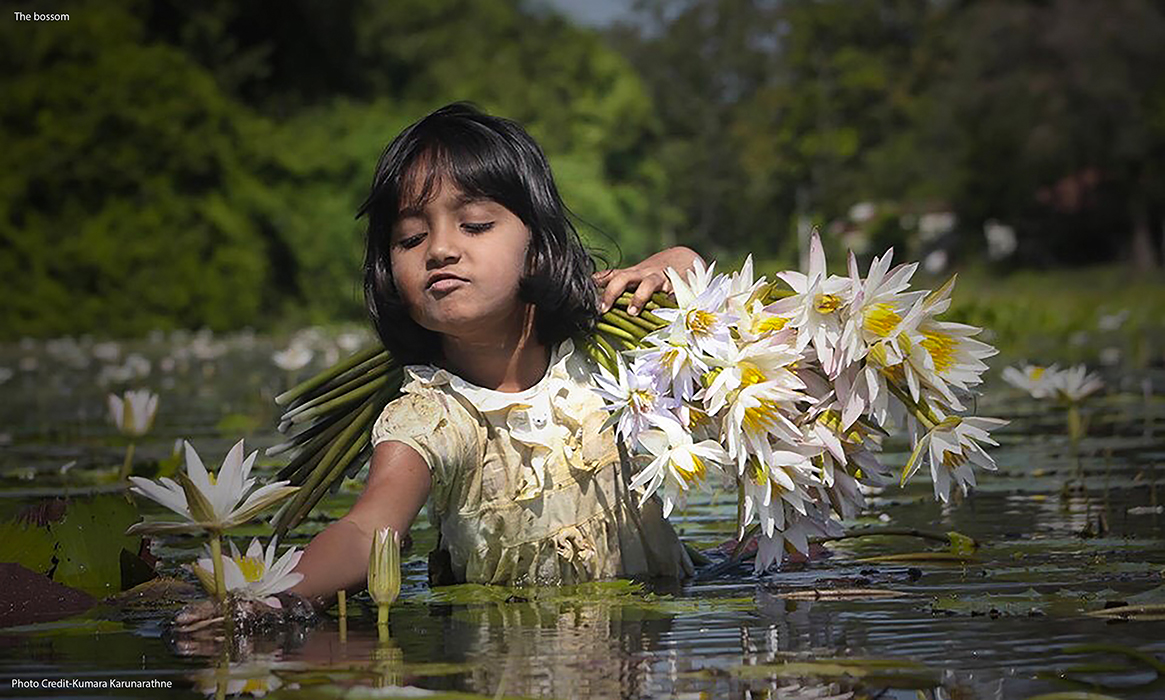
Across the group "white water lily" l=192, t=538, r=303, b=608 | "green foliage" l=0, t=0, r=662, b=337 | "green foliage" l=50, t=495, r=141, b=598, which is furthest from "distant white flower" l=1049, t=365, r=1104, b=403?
"green foliage" l=0, t=0, r=662, b=337

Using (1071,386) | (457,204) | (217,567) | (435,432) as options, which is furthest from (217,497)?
(1071,386)

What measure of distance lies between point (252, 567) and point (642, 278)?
133cm

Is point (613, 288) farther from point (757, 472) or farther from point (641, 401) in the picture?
point (757, 472)

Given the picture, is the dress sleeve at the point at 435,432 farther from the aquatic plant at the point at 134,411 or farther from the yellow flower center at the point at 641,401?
the aquatic plant at the point at 134,411

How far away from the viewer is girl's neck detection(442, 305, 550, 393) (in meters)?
4.07

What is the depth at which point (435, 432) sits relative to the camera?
3.83 metres

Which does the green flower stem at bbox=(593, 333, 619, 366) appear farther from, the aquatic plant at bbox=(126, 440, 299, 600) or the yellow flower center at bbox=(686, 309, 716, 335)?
the aquatic plant at bbox=(126, 440, 299, 600)

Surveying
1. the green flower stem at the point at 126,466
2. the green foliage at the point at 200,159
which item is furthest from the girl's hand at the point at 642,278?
the green foliage at the point at 200,159

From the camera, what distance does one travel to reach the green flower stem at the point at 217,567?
3098mm

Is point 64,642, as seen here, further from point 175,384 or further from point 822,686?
point 175,384

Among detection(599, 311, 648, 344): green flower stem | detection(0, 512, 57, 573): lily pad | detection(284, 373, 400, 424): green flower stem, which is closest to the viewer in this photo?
detection(0, 512, 57, 573): lily pad

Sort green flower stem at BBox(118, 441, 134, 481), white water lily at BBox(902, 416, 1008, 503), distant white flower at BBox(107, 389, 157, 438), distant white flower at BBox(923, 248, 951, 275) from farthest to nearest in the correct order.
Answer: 1. distant white flower at BBox(923, 248, 951, 275)
2. green flower stem at BBox(118, 441, 134, 481)
3. distant white flower at BBox(107, 389, 157, 438)
4. white water lily at BBox(902, 416, 1008, 503)

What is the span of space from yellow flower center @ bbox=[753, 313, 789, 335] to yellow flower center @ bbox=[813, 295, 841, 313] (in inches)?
3.2

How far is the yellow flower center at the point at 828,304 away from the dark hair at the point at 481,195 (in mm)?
748
